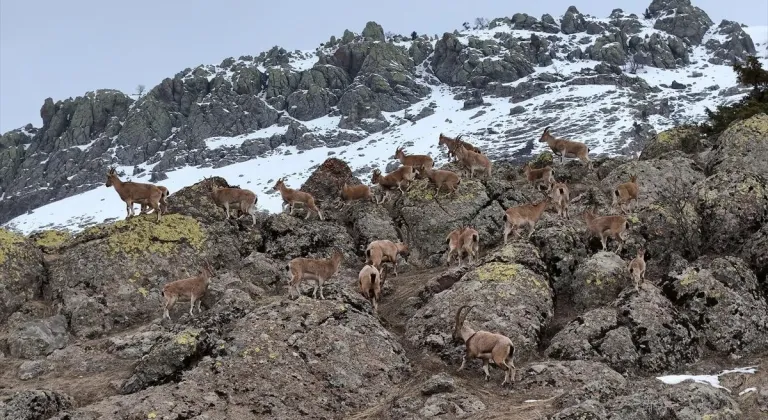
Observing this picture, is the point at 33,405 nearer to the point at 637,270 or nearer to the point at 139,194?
the point at 139,194

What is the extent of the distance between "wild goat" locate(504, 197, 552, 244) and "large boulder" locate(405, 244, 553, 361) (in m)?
2.80

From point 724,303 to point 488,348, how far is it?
19.1 ft

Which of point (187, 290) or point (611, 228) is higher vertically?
point (187, 290)

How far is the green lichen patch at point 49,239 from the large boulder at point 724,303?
17.7 meters

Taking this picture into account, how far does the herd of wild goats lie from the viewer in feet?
42.4

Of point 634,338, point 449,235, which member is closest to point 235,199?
point 449,235

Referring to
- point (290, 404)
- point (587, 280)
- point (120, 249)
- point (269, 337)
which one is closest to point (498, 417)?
point (290, 404)

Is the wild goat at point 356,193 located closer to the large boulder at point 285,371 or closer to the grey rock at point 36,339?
the large boulder at point 285,371

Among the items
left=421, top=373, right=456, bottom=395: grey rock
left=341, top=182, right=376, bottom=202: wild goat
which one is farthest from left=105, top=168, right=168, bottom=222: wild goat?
left=421, top=373, right=456, bottom=395: grey rock

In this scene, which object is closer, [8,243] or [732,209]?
[8,243]

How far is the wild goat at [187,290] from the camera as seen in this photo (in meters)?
15.2

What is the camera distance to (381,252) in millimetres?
17984

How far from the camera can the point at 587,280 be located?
15281 mm

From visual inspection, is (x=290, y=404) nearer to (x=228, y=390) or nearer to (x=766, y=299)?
(x=228, y=390)
